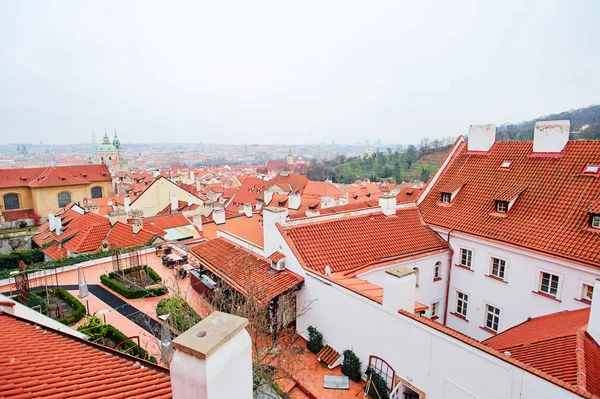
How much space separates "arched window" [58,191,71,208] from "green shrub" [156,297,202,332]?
53871 mm

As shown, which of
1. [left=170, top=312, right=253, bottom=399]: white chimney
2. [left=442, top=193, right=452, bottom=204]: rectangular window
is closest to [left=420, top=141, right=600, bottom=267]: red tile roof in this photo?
[left=442, top=193, right=452, bottom=204]: rectangular window

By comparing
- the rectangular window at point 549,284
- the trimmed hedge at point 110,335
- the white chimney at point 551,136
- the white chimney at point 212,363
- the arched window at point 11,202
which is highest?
the white chimney at point 551,136

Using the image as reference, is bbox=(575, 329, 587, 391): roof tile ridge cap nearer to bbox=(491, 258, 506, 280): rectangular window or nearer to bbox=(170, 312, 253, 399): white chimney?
bbox=(491, 258, 506, 280): rectangular window

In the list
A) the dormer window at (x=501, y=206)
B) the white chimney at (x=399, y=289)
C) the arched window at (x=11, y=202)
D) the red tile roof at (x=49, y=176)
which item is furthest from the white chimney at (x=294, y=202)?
the arched window at (x=11, y=202)

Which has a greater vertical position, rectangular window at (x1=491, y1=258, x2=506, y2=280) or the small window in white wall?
rectangular window at (x1=491, y1=258, x2=506, y2=280)

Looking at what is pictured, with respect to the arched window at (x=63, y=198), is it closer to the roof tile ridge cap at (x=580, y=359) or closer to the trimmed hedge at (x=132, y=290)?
the trimmed hedge at (x=132, y=290)

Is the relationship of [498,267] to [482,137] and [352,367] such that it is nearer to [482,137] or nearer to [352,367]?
[482,137]

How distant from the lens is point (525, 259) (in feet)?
43.8

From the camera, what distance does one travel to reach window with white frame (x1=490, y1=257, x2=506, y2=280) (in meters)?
14.2

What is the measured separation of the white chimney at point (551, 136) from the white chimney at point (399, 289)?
1114cm

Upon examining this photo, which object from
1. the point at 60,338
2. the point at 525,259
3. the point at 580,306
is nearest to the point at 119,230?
the point at 60,338

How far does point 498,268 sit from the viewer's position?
47.1 ft

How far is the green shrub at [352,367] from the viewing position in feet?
35.6

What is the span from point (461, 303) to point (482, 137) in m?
8.87
